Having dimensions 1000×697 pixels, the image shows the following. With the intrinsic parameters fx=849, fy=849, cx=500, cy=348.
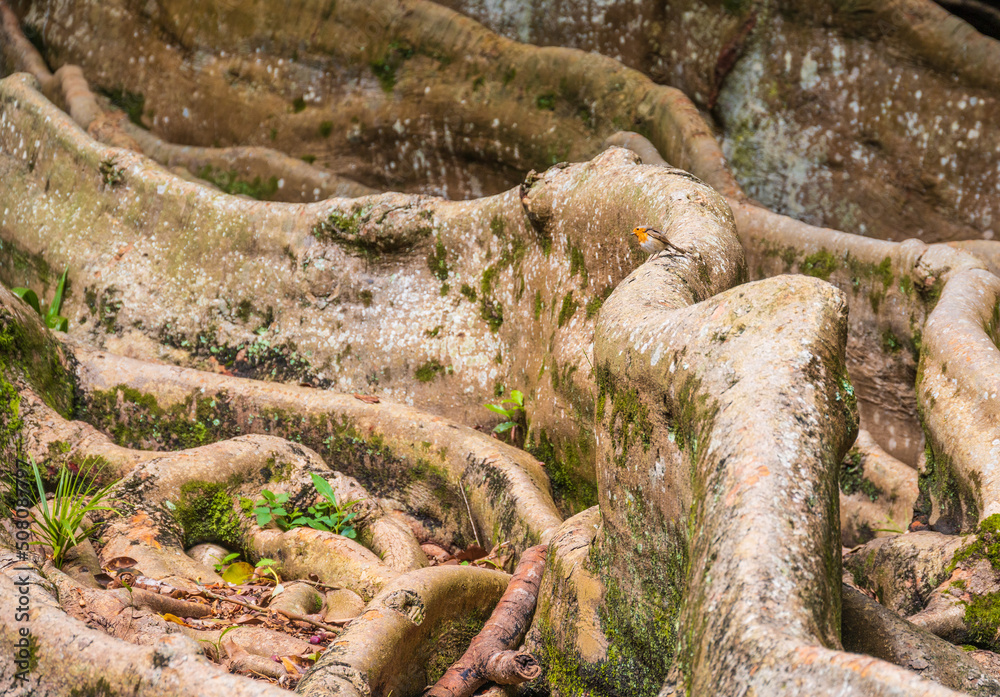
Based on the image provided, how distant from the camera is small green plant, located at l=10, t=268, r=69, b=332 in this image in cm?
514

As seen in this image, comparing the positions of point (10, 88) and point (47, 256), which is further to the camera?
point (10, 88)

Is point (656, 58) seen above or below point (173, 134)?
above

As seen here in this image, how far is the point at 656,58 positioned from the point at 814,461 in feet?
20.3

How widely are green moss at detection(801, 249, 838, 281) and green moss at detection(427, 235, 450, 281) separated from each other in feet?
7.01

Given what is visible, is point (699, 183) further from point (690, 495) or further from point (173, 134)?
point (173, 134)

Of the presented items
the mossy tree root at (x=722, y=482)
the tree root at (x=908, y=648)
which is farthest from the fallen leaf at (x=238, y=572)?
the tree root at (x=908, y=648)

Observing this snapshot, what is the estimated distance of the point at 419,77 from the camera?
7.25 m

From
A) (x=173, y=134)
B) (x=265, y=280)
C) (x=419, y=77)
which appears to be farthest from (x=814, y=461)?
(x=173, y=134)

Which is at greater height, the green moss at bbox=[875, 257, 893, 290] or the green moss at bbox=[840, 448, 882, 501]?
the green moss at bbox=[875, 257, 893, 290]

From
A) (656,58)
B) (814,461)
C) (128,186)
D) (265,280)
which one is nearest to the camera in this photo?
(814,461)

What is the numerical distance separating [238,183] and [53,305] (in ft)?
7.68

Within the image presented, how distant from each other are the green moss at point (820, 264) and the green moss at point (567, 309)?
1682mm

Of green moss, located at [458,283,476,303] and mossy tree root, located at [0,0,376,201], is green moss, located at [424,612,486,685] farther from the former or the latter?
mossy tree root, located at [0,0,376,201]

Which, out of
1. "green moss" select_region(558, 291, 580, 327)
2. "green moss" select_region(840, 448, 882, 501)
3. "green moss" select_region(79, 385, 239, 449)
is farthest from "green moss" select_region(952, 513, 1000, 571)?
"green moss" select_region(79, 385, 239, 449)
